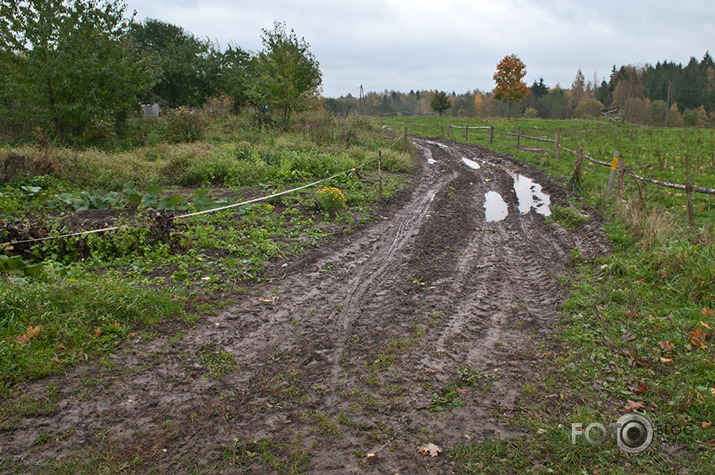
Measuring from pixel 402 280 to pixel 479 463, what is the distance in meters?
3.60

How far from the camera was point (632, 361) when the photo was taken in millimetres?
4348

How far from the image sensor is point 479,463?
3.14 metres

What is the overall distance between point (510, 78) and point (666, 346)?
45256mm

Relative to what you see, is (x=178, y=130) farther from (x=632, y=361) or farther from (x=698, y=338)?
(x=698, y=338)

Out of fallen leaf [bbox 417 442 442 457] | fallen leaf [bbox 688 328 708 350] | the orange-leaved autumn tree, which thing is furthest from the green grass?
the orange-leaved autumn tree

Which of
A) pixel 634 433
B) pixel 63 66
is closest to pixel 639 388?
pixel 634 433

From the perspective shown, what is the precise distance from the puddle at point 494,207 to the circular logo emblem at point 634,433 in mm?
7156

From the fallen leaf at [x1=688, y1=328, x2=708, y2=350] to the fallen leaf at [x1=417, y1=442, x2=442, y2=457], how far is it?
322 cm

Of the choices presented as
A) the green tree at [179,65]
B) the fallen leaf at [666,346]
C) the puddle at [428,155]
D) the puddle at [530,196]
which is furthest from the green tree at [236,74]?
the fallen leaf at [666,346]

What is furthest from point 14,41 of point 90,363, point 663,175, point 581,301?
point 663,175

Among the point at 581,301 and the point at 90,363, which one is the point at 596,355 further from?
the point at 90,363

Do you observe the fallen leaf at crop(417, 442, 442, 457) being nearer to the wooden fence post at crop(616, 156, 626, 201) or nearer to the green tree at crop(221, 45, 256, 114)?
the wooden fence post at crop(616, 156, 626, 201)

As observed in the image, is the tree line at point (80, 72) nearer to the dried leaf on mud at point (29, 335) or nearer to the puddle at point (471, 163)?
the puddle at point (471, 163)

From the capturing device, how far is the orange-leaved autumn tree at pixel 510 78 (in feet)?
143
